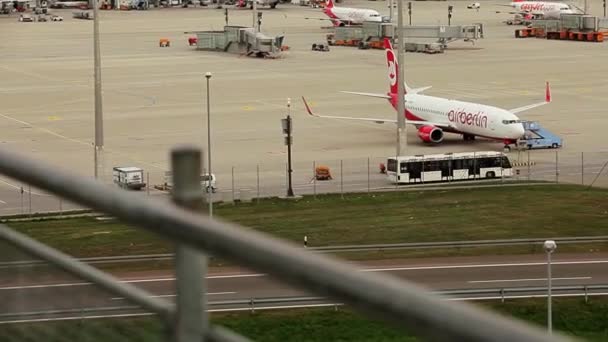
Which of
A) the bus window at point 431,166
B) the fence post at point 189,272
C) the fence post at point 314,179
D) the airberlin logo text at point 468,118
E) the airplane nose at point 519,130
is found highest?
the fence post at point 189,272

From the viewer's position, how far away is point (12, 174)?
4582mm

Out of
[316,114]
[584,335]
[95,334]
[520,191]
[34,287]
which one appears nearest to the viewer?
[95,334]

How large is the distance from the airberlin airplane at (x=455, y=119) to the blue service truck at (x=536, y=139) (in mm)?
401

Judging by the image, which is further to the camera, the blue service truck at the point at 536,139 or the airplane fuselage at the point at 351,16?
the airplane fuselage at the point at 351,16

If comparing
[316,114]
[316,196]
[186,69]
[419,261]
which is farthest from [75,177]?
[186,69]

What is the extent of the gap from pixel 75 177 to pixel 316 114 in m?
65.7

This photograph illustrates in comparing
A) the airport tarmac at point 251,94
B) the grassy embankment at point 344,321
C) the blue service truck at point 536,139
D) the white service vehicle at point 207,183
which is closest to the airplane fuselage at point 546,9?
the airport tarmac at point 251,94

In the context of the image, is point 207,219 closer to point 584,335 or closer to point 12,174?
point 12,174

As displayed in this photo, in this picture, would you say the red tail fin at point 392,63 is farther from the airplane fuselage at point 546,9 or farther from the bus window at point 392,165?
the airplane fuselage at point 546,9

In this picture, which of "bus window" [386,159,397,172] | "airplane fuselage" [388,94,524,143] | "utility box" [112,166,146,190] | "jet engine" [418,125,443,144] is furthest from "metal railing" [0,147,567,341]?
"jet engine" [418,125,443,144]

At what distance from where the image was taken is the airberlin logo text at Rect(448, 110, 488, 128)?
59.1 meters

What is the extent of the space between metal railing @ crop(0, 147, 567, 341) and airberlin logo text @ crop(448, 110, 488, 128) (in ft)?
182

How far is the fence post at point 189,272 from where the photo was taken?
351 cm

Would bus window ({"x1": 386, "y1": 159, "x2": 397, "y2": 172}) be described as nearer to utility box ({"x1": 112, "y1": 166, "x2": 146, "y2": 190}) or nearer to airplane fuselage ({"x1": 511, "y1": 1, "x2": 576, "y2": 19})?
utility box ({"x1": 112, "y1": 166, "x2": 146, "y2": 190})
